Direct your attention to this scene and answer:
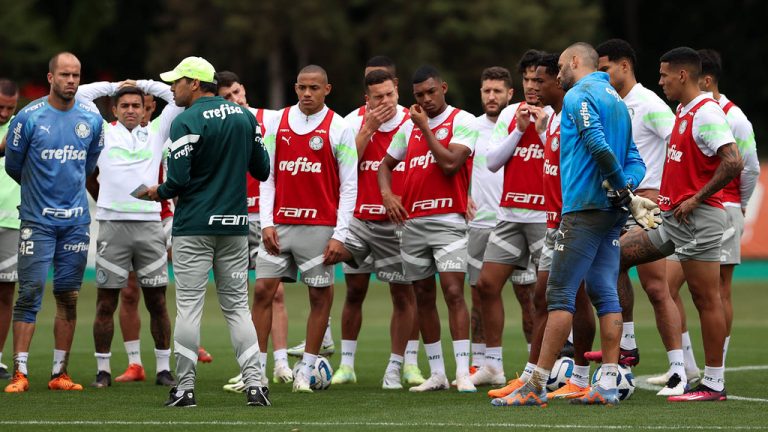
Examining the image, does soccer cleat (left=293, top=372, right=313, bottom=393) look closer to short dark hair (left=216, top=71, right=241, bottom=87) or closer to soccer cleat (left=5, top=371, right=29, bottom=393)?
soccer cleat (left=5, top=371, right=29, bottom=393)

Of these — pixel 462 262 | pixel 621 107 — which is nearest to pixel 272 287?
pixel 462 262

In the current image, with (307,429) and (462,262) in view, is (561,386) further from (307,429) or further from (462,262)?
(307,429)

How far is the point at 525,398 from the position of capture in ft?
33.1

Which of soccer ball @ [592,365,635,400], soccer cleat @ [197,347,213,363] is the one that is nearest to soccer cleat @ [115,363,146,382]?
soccer cleat @ [197,347,213,363]

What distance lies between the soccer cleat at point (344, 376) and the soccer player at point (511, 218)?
4.04ft

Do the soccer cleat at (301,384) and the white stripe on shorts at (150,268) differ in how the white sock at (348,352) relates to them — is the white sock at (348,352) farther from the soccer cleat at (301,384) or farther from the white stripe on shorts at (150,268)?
the white stripe on shorts at (150,268)

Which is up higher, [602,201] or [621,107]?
[621,107]

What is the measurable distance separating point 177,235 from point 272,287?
74.1 inches

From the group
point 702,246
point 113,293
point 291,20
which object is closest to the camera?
point 702,246

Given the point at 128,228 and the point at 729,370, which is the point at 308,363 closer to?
the point at 128,228

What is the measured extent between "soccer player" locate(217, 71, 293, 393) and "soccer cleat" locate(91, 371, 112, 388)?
1.12m

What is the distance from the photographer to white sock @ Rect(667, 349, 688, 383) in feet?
36.9

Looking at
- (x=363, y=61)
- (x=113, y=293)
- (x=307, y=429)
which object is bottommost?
(x=307, y=429)

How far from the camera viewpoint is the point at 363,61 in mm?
56344
